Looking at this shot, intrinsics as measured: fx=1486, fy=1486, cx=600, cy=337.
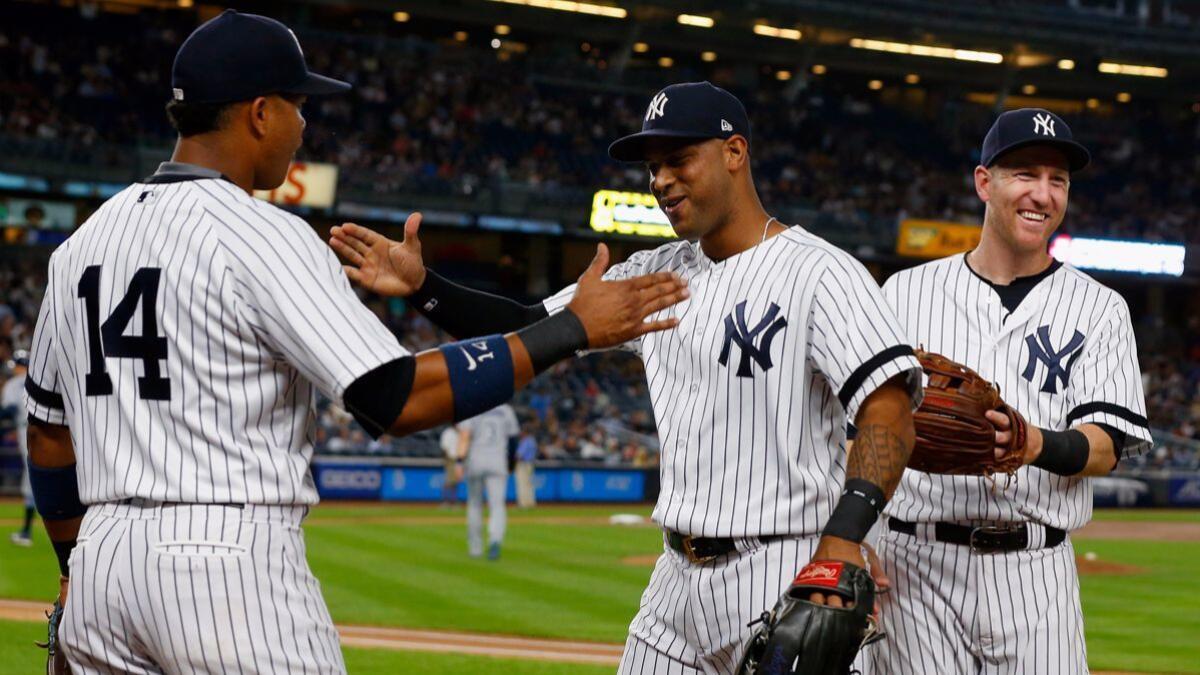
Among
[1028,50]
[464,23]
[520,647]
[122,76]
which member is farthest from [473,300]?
[1028,50]

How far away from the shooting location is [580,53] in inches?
1545

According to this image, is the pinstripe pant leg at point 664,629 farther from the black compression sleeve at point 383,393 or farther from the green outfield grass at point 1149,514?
the green outfield grass at point 1149,514

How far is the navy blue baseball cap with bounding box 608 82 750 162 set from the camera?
12.1 feet

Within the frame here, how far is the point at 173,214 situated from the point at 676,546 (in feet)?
4.94

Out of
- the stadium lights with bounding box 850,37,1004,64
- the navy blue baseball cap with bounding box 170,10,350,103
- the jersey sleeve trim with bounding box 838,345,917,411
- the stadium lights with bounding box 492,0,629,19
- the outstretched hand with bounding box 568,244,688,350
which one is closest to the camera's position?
the navy blue baseball cap with bounding box 170,10,350,103

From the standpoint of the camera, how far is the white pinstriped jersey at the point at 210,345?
9.37 feet

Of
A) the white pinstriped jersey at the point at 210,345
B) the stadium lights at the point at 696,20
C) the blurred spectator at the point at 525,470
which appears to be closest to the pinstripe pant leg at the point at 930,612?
the white pinstriped jersey at the point at 210,345

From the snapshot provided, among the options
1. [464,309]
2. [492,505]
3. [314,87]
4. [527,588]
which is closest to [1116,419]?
[464,309]

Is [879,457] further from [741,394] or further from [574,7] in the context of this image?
[574,7]

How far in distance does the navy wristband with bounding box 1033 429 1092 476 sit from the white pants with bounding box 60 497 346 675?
1.90m

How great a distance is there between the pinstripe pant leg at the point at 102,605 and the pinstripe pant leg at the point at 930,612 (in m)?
1.95

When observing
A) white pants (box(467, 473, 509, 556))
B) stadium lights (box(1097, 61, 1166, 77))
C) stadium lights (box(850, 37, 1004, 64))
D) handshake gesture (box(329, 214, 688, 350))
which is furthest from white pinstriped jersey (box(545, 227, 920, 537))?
stadium lights (box(1097, 61, 1166, 77))

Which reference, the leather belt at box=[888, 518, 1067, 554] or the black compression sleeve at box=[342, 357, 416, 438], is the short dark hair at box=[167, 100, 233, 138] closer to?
the black compression sleeve at box=[342, 357, 416, 438]

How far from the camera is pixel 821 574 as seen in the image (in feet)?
10.3
